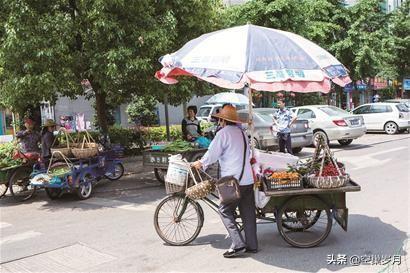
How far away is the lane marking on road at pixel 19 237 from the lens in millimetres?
6833

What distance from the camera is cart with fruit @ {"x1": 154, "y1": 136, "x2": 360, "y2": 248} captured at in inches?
222

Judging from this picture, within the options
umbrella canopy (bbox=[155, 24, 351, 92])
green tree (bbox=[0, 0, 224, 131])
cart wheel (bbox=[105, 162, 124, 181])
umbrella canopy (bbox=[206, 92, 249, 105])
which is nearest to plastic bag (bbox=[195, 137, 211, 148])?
green tree (bbox=[0, 0, 224, 131])

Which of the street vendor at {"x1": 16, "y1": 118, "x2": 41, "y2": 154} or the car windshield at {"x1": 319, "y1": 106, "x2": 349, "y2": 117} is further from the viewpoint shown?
the car windshield at {"x1": 319, "y1": 106, "x2": 349, "y2": 117}

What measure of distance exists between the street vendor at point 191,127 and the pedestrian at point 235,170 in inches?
216

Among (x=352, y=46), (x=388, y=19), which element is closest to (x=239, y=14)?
(x=352, y=46)

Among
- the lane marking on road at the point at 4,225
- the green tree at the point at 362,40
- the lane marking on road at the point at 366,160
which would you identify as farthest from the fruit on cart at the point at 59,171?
the green tree at the point at 362,40

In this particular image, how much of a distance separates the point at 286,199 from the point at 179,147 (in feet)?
16.2

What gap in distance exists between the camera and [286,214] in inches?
237

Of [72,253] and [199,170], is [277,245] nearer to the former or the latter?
[199,170]

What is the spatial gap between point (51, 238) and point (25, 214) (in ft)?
6.51

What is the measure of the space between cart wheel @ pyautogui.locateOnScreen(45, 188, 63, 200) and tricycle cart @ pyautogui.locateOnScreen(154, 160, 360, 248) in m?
4.31

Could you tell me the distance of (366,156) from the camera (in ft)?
45.6

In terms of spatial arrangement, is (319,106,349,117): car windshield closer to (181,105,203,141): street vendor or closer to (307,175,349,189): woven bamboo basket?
(181,105,203,141): street vendor

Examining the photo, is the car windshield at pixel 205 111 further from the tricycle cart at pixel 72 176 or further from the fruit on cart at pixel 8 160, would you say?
the fruit on cart at pixel 8 160
